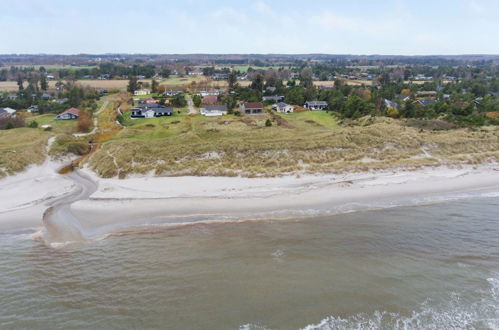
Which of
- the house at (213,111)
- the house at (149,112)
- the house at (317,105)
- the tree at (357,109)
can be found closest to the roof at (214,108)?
the house at (213,111)

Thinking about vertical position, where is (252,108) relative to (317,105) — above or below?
below

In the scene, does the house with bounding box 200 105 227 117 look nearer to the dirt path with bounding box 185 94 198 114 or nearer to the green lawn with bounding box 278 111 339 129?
the dirt path with bounding box 185 94 198 114

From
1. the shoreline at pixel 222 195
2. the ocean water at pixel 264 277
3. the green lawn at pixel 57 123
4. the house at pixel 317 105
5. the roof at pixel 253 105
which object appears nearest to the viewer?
the ocean water at pixel 264 277

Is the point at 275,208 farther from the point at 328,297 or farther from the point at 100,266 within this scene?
the point at 100,266

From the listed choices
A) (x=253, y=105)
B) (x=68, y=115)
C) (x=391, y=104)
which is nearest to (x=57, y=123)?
(x=68, y=115)

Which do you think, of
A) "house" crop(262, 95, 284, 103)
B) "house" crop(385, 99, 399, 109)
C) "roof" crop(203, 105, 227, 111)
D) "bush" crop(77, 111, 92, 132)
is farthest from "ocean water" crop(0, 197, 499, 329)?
"house" crop(262, 95, 284, 103)

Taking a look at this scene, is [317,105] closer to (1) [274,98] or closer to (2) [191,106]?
(1) [274,98]

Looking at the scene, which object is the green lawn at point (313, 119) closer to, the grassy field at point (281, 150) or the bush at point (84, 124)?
the grassy field at point (281, 150)
